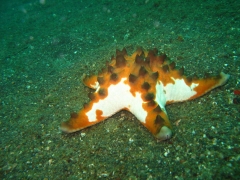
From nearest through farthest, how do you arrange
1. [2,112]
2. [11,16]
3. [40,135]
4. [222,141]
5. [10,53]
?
1. [222,141]
2. [40,135]
3. [2,112]
4. [10,53]
5. [11,16]

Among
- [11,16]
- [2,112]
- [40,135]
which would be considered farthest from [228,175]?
[11,16]

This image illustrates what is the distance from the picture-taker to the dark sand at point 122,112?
2.60 meters

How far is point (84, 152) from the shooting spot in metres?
2.96

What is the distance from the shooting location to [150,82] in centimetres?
302

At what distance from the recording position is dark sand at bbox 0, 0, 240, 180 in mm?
2604

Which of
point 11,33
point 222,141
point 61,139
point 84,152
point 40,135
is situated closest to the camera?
point 222,141

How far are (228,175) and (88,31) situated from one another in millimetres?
6722

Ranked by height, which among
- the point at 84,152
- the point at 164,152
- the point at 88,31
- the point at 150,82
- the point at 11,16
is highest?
the point at 150,82

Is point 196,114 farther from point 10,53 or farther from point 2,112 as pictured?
point 10,53

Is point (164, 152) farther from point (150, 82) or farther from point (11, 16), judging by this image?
point (11, 16)

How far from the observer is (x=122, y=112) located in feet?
11.2

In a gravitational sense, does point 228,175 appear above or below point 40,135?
above

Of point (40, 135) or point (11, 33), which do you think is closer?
point (40, 135)

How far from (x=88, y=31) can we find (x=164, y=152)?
609cm
